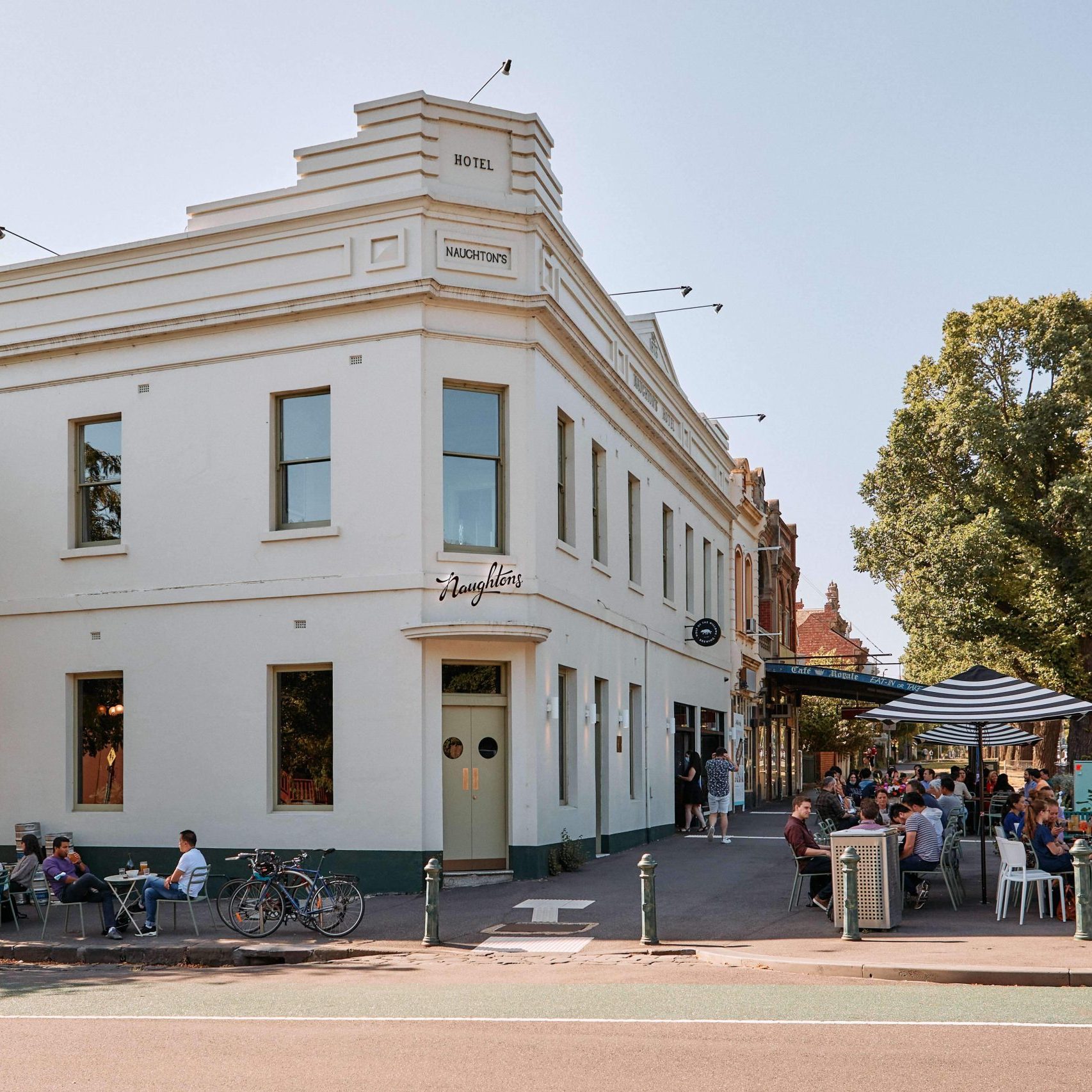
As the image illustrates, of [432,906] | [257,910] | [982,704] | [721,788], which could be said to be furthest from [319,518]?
[721,788]

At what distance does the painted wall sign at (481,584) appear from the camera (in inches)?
733

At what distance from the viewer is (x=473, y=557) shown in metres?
18.9

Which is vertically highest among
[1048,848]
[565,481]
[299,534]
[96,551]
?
[565,481]

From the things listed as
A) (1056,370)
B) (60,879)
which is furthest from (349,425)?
(1056,370)

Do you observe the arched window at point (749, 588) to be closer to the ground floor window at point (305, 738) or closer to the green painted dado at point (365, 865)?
the ground floor window at point (305, 738)

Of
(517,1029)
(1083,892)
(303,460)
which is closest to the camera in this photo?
(517,1029)

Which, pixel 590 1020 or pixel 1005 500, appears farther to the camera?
pixel 1005 500

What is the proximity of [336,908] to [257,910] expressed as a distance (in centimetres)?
86

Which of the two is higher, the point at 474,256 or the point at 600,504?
the point at 474,256

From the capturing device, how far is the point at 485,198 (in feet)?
63.6

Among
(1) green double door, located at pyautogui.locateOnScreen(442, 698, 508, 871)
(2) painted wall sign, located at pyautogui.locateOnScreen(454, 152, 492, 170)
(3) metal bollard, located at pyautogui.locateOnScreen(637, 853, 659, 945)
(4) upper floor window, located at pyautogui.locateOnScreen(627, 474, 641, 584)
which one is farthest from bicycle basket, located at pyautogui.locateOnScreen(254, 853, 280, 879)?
(4) upper floor window, located at pyautogui.locateOnScreen(627, 474, 641, 584)

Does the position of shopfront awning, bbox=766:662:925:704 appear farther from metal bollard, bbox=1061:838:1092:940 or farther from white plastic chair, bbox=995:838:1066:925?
metal bollard, bbox=1061:838:1092:940

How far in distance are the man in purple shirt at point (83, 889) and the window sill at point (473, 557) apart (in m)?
6.05

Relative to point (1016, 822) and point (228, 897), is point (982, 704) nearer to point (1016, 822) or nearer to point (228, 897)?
point (1016, 822)
